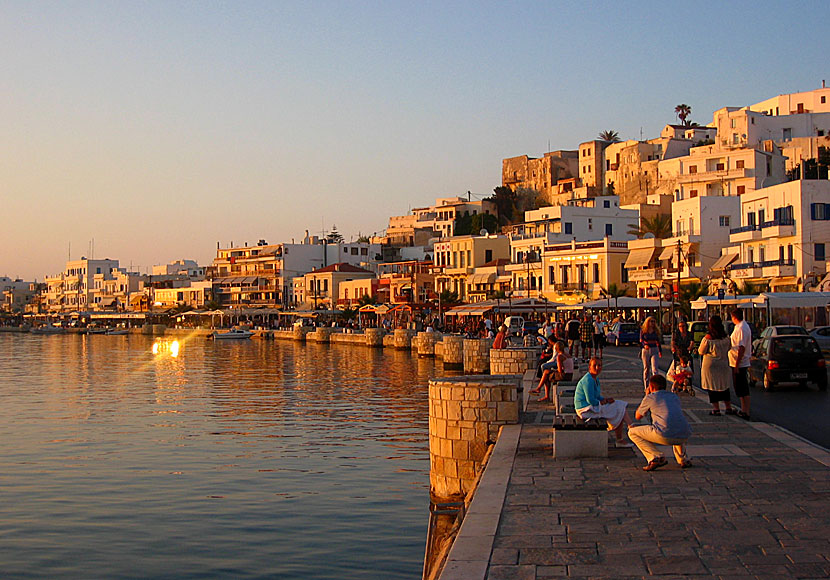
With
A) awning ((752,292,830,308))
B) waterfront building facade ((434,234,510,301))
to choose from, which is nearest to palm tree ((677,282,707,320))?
awning ((752,292,830,308))

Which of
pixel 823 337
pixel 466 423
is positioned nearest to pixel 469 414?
pixel 466 423

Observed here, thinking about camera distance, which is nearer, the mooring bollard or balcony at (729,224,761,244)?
the mooring bollard

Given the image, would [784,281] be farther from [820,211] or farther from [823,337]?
[823,337]

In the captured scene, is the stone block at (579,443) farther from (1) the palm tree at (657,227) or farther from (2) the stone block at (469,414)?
(1) the palm tree at (657,227)

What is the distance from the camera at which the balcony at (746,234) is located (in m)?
55.2

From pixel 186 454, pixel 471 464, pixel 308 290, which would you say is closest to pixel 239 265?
pixel 308 290

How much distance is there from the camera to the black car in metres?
21.1

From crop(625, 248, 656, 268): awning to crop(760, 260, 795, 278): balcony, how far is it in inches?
531

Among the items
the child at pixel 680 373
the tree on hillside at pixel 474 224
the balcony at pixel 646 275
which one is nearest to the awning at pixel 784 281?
the balcony at pixel 646 275

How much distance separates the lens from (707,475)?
10352mm

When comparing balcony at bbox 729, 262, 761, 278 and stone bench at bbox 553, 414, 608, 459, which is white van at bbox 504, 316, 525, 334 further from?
stone bench at bbox 553, 414, 608, 459

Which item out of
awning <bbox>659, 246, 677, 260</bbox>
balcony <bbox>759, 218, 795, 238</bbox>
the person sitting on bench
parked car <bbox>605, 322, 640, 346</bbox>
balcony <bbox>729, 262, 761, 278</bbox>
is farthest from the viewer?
awning <bbox>659, 246, 677, 260</bbox>

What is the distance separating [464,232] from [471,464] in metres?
105

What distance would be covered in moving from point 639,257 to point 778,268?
16291mm
